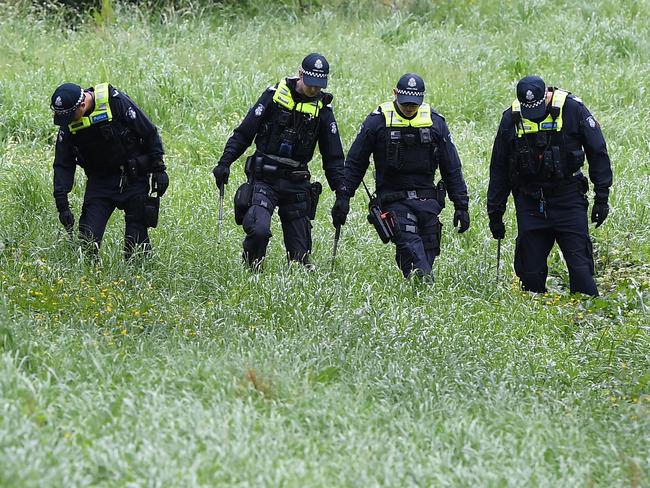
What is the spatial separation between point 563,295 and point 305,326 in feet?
8.26

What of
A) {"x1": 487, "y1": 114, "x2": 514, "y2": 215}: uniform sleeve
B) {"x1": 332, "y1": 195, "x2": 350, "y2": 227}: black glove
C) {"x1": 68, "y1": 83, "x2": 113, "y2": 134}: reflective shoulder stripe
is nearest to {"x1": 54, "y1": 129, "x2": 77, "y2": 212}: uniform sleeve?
{"x1": 68, "y1": 83, "x2": 113, "y2": 134}: reflective shoulder stripe

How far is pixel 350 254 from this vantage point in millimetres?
9305

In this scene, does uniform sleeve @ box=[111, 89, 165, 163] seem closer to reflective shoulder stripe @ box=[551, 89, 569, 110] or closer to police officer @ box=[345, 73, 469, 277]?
police officer @ box=[345, 73, 469, 277]

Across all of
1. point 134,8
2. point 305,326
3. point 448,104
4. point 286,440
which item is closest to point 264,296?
Result: point 305,326

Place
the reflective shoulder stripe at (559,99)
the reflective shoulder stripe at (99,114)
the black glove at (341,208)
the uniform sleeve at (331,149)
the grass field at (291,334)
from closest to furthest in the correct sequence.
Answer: the grass field at (291,334)
the reflective shoulder stripe at (559,99)
the reflective shoulder stripe at (99,114)
the uniform sleeve at (331,149)
the black glove at (341,208)

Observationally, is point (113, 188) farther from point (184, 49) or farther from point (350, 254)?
point (184, 49)

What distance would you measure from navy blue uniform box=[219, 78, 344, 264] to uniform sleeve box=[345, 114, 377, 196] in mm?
92

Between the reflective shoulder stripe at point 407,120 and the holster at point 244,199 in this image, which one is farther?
the holster at point 244,199

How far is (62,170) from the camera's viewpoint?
8.13 metres

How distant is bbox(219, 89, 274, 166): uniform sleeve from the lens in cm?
816

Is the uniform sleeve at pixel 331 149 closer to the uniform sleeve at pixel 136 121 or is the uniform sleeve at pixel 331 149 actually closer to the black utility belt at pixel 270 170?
the black utility belt at pixel 270 170

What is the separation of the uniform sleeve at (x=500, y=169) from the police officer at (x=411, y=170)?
0.25 meters

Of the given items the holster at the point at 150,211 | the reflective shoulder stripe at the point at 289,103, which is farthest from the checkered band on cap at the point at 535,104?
the holster at the point at 150,211

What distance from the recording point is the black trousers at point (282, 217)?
26.5 ft
